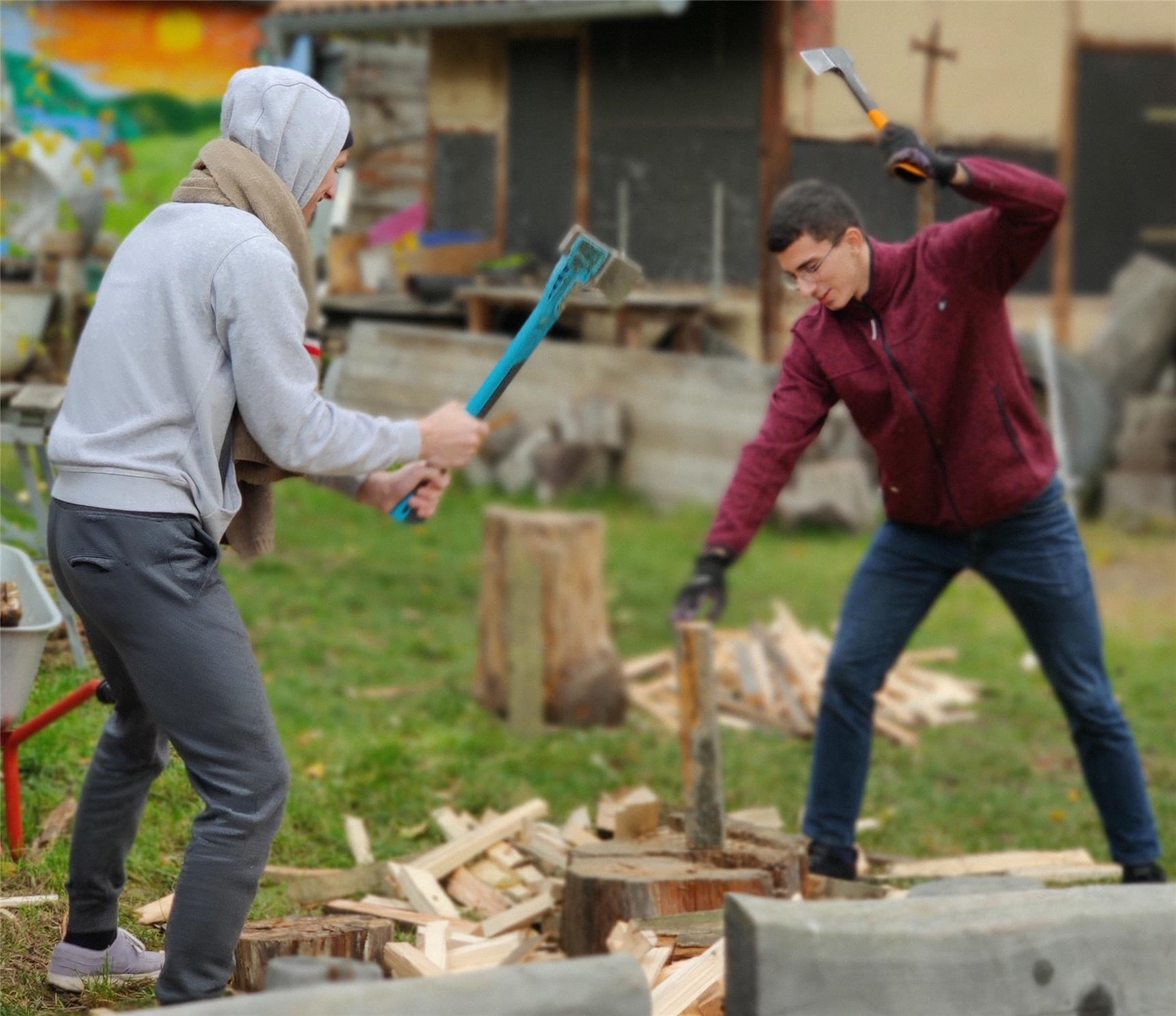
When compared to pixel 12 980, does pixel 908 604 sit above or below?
above

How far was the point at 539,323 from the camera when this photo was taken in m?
3.72

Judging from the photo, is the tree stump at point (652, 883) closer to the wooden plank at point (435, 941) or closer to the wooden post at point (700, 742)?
the wooden post at point (700, 742)

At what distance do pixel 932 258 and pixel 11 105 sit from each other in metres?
10.2

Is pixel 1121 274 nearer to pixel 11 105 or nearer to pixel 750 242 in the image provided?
pixel 750 242

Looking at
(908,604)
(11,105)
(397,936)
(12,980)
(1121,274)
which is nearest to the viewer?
(12,980)

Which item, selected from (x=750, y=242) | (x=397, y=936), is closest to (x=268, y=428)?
(x=397, y=936)

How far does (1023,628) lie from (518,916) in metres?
1.94

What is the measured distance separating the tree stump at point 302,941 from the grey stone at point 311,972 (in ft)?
3.14

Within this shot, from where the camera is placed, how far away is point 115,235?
10.8 meters

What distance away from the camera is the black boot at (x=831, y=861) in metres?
5.16

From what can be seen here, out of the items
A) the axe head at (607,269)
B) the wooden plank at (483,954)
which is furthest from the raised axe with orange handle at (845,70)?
the wooden plank at (483,954)

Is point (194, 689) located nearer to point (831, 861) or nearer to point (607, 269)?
point (607, 269)

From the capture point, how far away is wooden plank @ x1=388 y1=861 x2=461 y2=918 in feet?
15.9

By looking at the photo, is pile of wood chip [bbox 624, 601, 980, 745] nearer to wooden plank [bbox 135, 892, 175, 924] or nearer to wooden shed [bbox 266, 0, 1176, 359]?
wooden shed [bbox 266, 0, 1176, 359]
